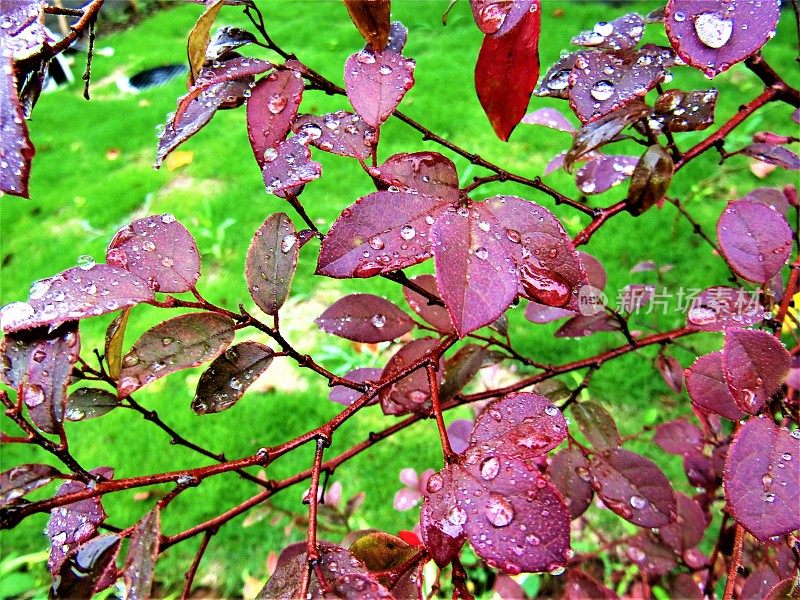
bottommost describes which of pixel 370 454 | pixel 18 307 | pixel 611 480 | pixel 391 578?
pixel 370 454

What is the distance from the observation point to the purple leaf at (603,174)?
0.74m

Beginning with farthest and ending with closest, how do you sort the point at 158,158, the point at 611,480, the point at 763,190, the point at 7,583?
the point at 7,583, the point at 763,190, the point at 611,480, the point at 158,158

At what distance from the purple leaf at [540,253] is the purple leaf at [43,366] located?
11.5 inches

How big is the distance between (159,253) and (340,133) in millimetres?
177

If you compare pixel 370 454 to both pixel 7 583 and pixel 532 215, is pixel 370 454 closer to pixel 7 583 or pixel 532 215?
pixel 7 583

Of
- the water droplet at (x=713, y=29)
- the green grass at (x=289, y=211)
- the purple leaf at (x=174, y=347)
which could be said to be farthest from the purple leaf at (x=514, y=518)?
the green grass at (x=289, y=211)

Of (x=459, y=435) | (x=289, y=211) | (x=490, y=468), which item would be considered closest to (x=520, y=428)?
(x=490, y=468)

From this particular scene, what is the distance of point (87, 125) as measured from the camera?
3.39 metres

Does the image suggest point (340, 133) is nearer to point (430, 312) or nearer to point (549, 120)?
point (430, 312)

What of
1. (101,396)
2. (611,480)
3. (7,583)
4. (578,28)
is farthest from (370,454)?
(578,28)

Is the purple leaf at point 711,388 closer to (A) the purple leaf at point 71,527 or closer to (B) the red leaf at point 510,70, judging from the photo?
(B) the red leaf at point 510,70

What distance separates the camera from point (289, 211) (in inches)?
83.0

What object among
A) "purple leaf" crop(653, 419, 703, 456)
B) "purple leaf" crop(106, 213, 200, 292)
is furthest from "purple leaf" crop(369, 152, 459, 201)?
"purple leaf" crop(653, 419, 703, 456)

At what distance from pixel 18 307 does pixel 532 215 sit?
340 mm
